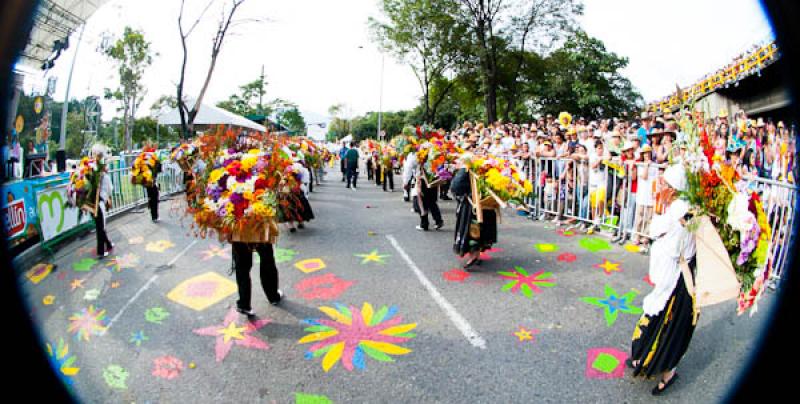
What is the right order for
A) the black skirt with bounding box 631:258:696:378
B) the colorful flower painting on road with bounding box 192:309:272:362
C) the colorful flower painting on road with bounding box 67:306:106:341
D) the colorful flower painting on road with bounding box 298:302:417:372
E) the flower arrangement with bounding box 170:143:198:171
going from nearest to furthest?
the black skirt with bounding box 631:258:696:378, the colorful flower painting on road with bounding box 298:302:417:372, the colorful flower painting on road with bounding box 192:309:272:362, the colorful flower painting on road with bounding box 67:306:106:341, the flower arrangement with bounding box 170:143:198:171

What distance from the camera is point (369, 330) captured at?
173 inches

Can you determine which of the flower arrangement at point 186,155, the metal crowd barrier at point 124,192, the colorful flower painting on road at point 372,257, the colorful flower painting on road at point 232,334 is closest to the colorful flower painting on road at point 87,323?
the colorful flower painting on road at point 232,334

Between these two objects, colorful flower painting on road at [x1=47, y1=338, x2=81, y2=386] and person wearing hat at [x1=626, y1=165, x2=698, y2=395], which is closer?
person wearing hat at [x1=626, y1=165, x2=698, y2=395]

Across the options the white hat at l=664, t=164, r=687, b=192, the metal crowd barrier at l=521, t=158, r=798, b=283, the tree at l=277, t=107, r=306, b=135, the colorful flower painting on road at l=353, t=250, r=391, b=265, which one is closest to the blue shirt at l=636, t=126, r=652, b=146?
the metal crowd barrier at l=521, t=158, r=798, b=283

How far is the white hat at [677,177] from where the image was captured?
3.23m

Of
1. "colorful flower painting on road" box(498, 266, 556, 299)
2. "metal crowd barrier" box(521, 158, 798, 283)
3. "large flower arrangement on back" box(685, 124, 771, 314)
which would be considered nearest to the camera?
"large flower arrangement on back" box(685, 124, 771, 314)

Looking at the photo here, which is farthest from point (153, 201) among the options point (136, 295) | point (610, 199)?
point (610, 199)

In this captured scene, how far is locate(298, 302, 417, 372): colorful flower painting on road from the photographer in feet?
12.7

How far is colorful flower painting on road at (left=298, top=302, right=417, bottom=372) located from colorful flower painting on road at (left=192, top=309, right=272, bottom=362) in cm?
45

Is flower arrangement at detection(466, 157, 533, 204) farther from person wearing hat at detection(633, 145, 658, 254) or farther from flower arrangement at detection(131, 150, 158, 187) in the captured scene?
flower arrangement at detection(131, 150, 158, 187)

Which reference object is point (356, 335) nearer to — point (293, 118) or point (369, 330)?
point (369, 330)

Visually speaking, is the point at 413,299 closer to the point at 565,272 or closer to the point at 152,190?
the point at 565,272

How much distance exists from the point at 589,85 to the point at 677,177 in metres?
34.2

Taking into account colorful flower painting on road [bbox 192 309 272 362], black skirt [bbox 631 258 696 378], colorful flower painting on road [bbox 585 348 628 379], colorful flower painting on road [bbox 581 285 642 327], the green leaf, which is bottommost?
colorful flower painting on road [bbox 192 309 272 362]
